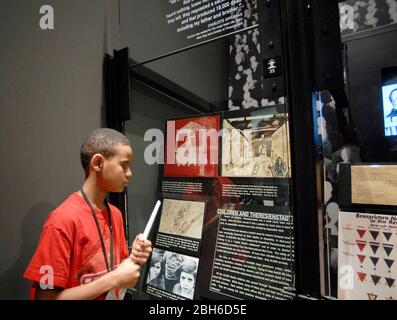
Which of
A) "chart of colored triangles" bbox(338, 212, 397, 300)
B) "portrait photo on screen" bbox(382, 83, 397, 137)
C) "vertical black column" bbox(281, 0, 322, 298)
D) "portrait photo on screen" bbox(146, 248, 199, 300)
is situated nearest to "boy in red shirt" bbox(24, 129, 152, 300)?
"portrait photo on screen" bbox(146, 248, 199, 300)

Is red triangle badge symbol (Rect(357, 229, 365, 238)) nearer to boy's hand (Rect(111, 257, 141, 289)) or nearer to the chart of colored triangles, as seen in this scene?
the chart of colored triangles

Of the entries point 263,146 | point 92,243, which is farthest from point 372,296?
point 92,243

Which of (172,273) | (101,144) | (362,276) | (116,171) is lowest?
(172,273)

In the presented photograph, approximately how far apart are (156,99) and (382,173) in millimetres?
1283

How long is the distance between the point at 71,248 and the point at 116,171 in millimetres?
295

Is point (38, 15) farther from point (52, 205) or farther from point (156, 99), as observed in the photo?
point (52, 205)

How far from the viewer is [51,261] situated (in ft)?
2.95

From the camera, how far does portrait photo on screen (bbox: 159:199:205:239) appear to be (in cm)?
156

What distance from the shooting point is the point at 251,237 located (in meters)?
1.37

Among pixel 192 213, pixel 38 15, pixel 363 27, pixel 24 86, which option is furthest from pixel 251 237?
pixel 38 15

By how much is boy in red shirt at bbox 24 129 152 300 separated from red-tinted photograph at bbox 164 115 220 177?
0.55 m

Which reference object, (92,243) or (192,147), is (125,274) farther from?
(192,147)

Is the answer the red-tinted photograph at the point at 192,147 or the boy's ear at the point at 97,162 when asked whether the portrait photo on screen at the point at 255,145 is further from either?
the boy's ear at the point at 97,162

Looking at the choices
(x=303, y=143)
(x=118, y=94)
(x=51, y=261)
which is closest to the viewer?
(x=51, y=261)
